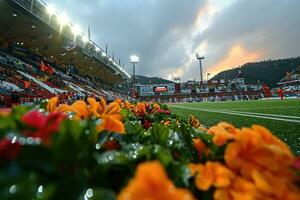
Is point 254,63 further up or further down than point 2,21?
further up

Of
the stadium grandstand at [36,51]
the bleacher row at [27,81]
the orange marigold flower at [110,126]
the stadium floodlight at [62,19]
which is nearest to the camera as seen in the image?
the orange marigold flower at [110,126]

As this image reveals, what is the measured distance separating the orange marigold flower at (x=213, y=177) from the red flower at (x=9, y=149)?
32 cm

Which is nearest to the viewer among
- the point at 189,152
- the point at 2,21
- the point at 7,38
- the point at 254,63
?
the point at 189,152

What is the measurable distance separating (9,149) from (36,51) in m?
32.9

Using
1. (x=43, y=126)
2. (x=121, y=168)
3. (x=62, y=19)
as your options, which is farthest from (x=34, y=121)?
(x=62, y=19)

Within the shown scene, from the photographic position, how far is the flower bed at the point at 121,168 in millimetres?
435

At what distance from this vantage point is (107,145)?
76 centimetres

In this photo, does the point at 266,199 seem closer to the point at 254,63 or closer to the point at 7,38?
the point at 7,38

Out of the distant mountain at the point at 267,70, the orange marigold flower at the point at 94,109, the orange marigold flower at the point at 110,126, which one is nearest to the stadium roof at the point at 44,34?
the orange marigold flower at the point at 94,109

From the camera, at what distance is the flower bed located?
0.44 m

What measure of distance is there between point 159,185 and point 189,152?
0.47m

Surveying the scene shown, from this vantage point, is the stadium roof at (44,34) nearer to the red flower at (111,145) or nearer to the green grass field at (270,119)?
the green grass field at (270,119)

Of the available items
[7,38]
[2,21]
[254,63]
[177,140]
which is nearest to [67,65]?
[7,38]

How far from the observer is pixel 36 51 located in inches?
→ 1217
